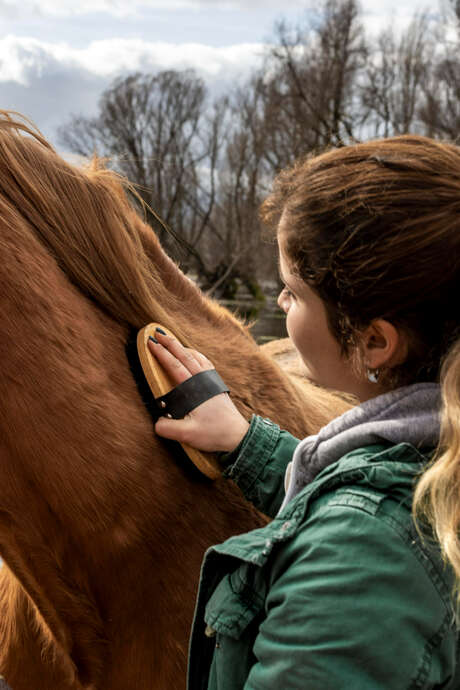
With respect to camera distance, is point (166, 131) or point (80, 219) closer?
point (80, 219)

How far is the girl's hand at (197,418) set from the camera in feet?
4.05

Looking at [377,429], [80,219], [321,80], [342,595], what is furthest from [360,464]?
[321,80]

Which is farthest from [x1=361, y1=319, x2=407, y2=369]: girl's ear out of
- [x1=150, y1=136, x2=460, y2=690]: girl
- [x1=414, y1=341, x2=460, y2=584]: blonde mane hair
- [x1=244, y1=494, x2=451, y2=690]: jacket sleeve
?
[x1=244, y1=494, x2=451, y2=690]: jacket sleeve

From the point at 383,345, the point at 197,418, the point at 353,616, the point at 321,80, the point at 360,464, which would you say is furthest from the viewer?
the point at 321,80

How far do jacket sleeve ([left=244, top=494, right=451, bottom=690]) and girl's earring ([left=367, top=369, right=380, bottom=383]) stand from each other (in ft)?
0.90

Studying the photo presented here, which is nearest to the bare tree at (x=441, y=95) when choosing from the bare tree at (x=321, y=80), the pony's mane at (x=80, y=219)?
the bare tree at (x=321, y=80)

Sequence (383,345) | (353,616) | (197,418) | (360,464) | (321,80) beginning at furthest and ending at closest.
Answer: (321,80)
(197,418)
(383,345)
(360,464)
(353,616)

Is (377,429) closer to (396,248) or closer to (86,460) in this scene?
(396,248)

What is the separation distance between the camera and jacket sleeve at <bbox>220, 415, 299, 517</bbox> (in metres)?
1.31

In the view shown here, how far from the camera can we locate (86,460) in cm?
114

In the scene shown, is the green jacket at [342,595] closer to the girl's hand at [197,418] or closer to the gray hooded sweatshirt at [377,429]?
the gray hooded sweatshirt at [377,429]

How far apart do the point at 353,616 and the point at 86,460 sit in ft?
1.78

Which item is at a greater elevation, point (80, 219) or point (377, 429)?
point (80, 219)

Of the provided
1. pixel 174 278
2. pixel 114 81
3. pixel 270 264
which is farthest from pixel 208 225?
pixel 174 278
